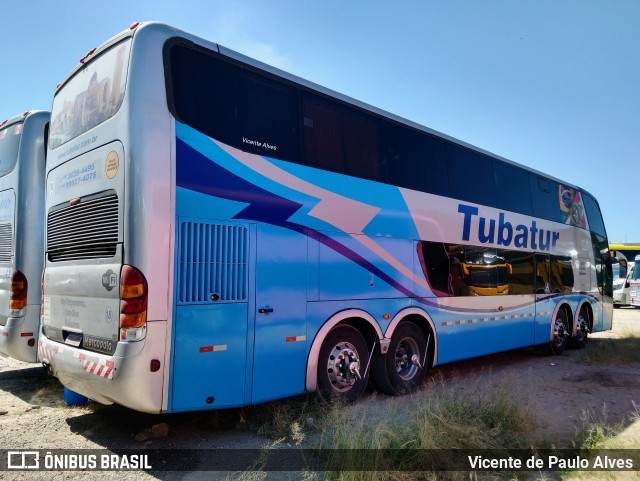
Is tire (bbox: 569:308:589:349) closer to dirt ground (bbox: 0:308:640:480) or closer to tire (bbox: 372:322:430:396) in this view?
dirt ground (bbox: 0:308:640:480)

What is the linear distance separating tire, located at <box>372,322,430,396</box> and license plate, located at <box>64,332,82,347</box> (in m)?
3.70

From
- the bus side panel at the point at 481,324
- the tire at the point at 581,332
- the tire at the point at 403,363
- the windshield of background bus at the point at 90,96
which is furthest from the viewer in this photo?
the tire at the point at 581,332

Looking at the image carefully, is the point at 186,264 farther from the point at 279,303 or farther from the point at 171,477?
the point at 171,477

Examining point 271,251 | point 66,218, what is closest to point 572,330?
point 271,251

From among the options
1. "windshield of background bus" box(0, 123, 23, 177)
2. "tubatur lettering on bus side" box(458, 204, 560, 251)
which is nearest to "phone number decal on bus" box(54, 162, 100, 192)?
"windshield of background bus" box(0, 123, 23, 177)

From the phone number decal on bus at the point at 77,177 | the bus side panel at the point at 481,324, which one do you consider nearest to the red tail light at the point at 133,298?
the phone number decal on bus at the point at 77,177

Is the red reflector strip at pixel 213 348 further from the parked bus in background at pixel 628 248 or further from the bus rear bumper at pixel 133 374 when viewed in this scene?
the parked bus in background at pixel 628 248

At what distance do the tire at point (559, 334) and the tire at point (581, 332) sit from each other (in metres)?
0.38

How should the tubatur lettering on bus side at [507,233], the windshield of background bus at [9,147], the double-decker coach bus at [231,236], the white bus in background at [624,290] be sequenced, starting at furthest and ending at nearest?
1. the white bus in background at [624,290]
2. the tubatur lettering on bus side at [507,233]
3. the windshield of background bus at [9,147]
4. the double-decker coach bus at [231,236]

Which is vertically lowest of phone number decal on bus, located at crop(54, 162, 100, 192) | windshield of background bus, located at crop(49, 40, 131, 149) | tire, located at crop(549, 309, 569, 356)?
tire, located at crop(549, 309, 569, 356)

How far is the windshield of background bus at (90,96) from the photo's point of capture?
15.5 feet

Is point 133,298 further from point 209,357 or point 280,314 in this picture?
point 280,314

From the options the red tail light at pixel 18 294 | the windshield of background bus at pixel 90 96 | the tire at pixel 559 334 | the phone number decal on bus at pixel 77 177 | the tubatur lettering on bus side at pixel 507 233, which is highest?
A: the windshield of background bus at pixel 90 96

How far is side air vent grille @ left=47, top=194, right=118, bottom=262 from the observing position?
453cm
